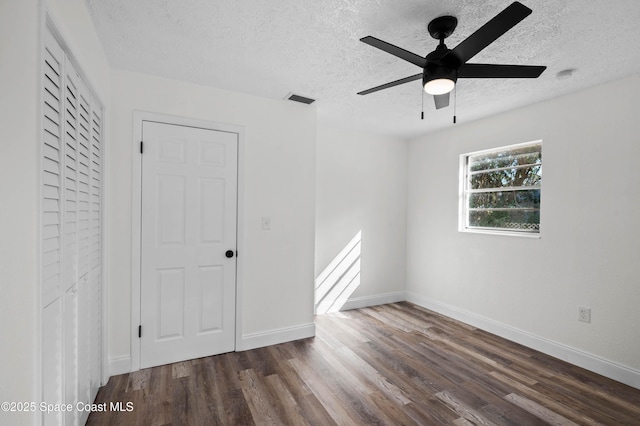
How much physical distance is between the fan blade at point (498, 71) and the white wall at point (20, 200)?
6.34ft

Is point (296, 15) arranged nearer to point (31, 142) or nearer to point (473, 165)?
point (31, 142)

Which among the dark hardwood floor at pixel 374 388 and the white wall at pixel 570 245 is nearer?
the dark hardwood floor at pixel 374 388

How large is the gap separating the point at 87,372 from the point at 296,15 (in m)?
2.54

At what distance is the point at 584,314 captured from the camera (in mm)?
2754

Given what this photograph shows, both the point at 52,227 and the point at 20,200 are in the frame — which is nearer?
the point at 20,200

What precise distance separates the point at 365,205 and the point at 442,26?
2740 millimetres

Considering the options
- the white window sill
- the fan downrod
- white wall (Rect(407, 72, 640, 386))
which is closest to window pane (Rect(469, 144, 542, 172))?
white wall (Rect(407, 72, 640, 386))

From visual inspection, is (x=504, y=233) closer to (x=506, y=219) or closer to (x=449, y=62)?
(x=506, y=219)

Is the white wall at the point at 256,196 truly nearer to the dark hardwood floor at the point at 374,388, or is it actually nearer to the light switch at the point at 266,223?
the light switch at the point at 266,223

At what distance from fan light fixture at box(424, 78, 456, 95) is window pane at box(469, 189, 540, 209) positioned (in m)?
2.12

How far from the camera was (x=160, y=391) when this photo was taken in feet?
7.47

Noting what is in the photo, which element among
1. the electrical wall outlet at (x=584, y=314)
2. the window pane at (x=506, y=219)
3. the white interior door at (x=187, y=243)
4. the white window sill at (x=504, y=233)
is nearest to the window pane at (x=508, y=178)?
the window pane at (x=506, y=219)

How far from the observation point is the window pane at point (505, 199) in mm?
3224

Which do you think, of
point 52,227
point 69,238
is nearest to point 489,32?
point 52,227
